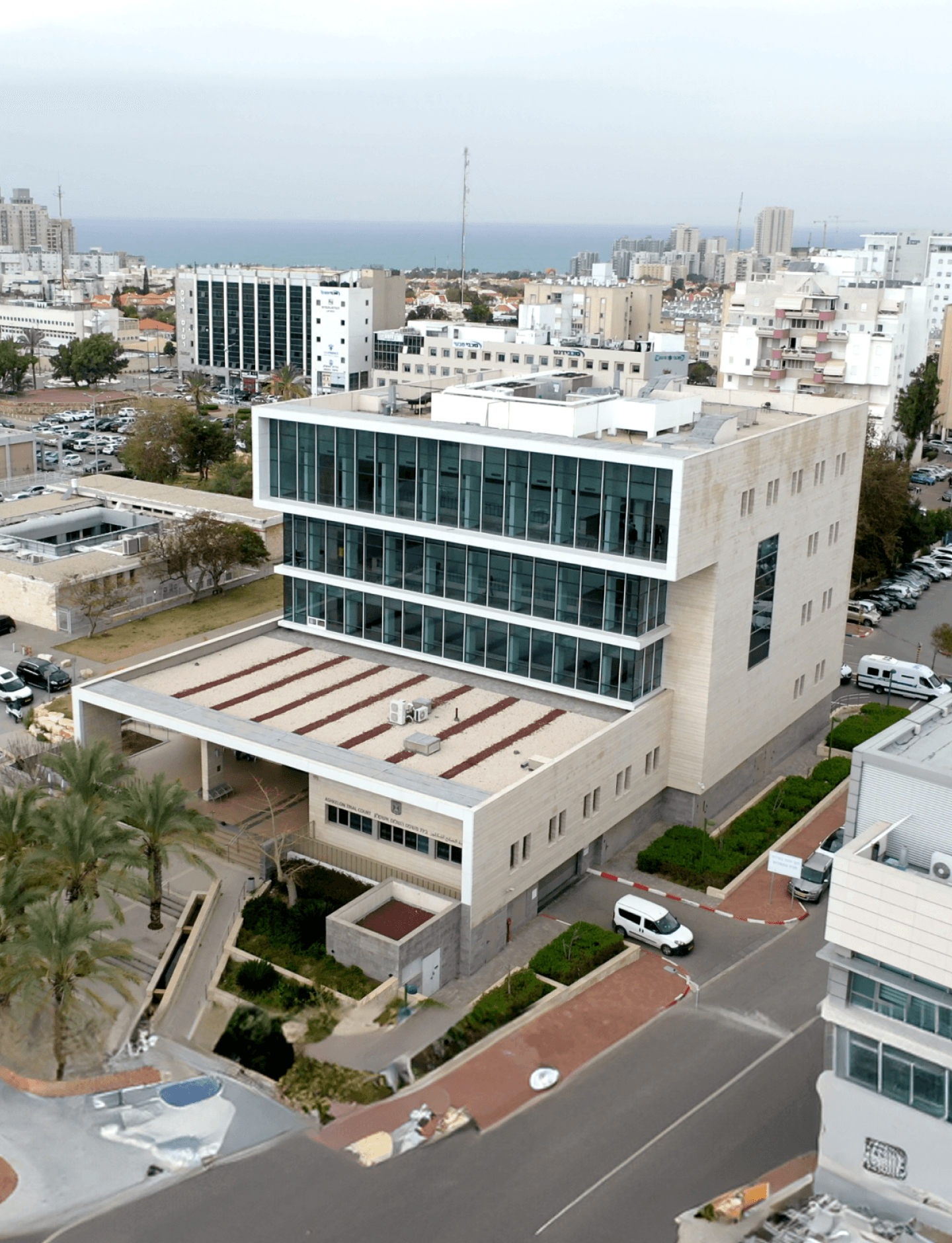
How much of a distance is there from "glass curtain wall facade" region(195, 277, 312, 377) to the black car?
10143 centimetres

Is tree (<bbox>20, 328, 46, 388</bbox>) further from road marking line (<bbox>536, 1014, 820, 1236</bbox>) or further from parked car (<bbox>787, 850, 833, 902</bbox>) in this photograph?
road marking line (<bbox>536, 1014, 820, 1236</bbox>)

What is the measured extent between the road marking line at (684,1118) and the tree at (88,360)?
5212 inches

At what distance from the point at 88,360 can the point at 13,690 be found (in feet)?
341

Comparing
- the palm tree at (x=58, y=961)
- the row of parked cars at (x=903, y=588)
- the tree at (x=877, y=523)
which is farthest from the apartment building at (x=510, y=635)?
the tree at (x=877, y=523)

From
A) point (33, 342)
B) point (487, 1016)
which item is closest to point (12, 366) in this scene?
point (33, 342)

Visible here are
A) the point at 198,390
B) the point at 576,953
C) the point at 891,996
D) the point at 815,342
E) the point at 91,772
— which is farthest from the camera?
the point at 198,390

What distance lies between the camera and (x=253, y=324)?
518ft

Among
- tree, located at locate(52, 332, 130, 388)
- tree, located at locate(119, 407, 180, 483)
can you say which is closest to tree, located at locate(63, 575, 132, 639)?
tree, located at locate(119, 407, 180, 483)

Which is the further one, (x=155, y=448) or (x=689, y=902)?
(x=155, y=448)

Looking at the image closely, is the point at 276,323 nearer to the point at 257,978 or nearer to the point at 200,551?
the point at 200,551

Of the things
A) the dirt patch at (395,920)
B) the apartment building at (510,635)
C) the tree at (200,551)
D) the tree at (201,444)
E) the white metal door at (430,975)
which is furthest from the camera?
the tree at (201,444)

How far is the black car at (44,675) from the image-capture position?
5382 centimetres

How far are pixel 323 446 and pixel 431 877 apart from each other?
15.6m

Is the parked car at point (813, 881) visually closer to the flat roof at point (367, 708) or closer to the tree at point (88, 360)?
the flat roof at point (367, 708)
